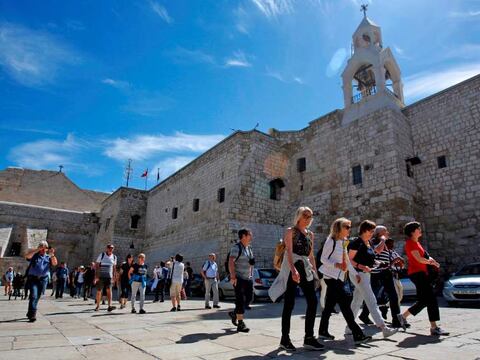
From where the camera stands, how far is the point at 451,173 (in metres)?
13.3

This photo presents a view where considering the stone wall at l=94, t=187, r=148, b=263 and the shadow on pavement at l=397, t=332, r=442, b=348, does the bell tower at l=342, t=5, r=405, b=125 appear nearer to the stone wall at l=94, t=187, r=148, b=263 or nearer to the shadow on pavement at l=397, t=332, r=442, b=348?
the shadow on pavement at l=397, t=332, r=442, b=348

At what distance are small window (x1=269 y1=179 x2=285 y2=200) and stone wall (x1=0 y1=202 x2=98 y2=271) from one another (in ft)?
74.0

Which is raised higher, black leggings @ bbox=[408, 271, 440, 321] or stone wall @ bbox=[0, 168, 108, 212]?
stone wall @ bbox=[0, 168, 108, 212]

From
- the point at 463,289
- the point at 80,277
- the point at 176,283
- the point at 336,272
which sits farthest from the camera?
the point at 80,277

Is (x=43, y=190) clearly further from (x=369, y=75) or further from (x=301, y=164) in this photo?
Result: (x=369, y=75)

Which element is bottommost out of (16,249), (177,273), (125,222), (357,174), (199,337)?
(199,337)

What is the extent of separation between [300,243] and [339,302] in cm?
84

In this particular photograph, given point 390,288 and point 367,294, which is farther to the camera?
point 390,288

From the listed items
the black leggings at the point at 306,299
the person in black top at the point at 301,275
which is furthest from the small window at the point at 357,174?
the black leggings at the point at 306,299

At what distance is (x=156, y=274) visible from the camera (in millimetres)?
12367

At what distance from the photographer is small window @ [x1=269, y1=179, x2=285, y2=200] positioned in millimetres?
18519

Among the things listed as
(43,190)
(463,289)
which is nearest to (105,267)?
(463,289)

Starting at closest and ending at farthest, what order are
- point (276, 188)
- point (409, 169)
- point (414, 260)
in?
1. point (414, 260)
2. point (409, 169)
3. point (276, 188)

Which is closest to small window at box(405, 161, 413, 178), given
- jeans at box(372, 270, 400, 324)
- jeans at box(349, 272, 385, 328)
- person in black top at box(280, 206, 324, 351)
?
jeans at box(372, 270, 400, 324)
